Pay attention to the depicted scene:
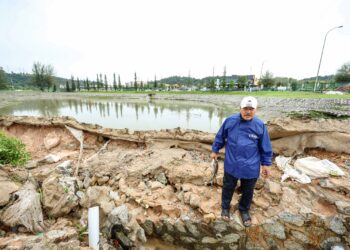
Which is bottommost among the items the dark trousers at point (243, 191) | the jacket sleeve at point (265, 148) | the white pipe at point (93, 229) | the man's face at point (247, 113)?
the white pipe at point (93, 229)

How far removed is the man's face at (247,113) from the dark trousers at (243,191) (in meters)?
0.70

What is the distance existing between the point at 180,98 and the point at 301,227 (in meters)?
29.4

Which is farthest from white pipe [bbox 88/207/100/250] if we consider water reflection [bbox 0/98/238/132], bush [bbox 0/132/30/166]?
water reflection [bbox 0/98/238/132]

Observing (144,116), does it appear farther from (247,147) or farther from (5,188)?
(247,147)

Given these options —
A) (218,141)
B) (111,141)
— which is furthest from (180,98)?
(218,141)

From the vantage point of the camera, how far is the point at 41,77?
49.6 metres

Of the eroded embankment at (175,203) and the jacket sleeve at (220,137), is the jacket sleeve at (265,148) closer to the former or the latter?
the jacket sleeve at (220,137)

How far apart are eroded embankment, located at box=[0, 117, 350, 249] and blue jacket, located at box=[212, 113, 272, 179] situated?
686 millimetres

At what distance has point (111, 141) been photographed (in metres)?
4.16

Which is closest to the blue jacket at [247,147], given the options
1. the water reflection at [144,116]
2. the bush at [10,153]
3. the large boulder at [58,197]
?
the large boulder at [58,197]

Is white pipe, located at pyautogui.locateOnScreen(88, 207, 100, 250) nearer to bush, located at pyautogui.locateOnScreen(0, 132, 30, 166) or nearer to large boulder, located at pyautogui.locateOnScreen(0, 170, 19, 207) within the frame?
large boulder, located at pyautogui.locateOnScreen(0, 170, 19, 207)

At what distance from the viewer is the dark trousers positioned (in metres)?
2.00

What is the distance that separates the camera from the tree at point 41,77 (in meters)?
49.3

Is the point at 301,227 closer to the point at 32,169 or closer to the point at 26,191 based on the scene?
the point at 26,191
